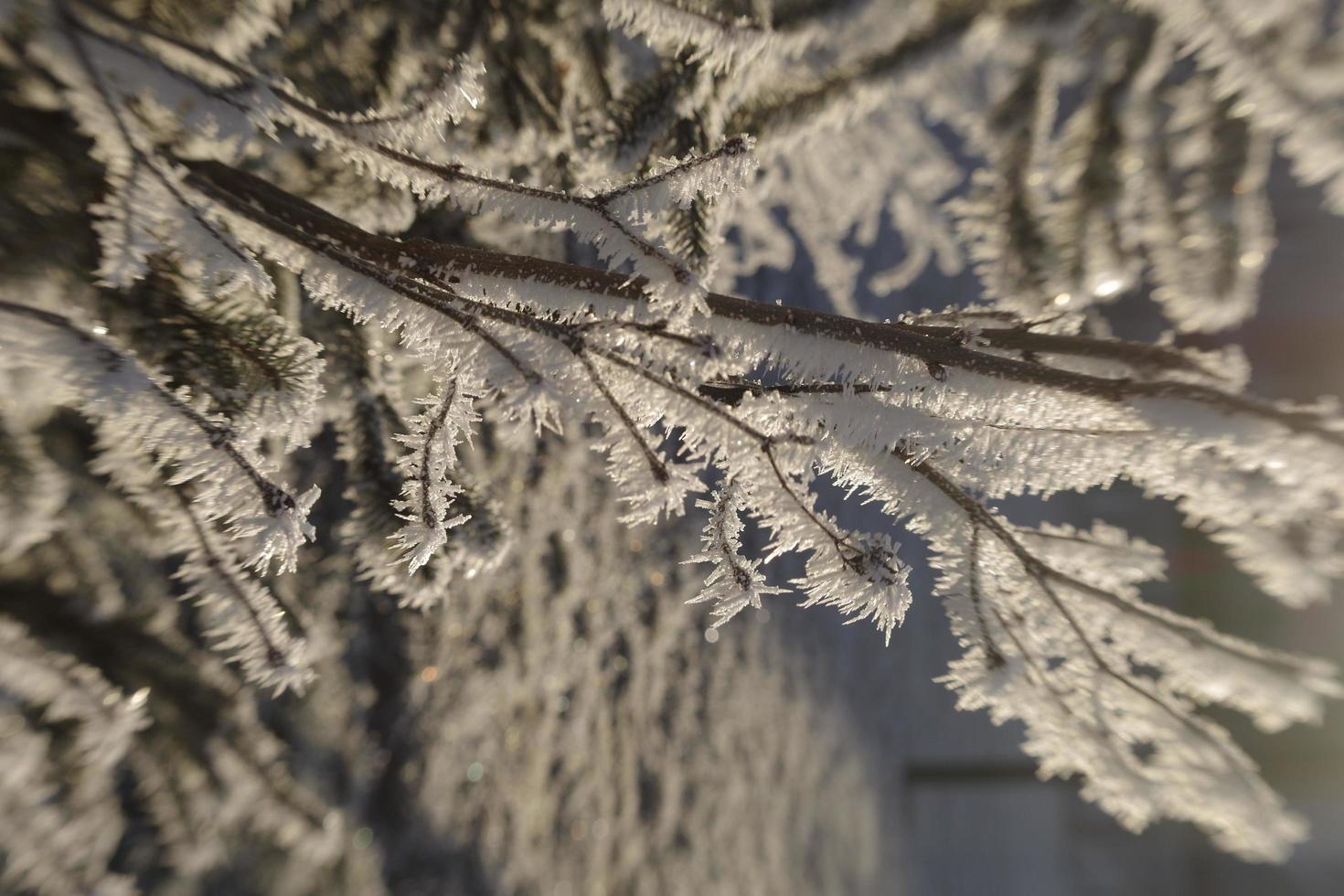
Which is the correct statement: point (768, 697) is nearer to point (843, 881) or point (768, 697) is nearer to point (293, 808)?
point (843, 881)

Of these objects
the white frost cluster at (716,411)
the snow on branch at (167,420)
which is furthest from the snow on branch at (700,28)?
the snow on branch at (167,420)

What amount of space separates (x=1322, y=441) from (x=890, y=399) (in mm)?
303

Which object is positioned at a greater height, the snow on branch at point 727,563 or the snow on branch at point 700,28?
the snow on branch at point 700,28

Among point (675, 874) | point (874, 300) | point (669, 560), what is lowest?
point (675, 874)

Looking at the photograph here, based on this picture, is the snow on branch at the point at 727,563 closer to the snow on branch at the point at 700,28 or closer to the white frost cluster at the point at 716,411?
the white frost cluster at the point at 716,411

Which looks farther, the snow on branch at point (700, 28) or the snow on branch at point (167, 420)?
the snow on branch at point (700, 28)

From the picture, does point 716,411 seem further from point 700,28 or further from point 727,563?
point 700,28

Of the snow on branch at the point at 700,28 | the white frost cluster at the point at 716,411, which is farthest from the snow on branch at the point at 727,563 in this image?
the snow on branch at the point at 700,28

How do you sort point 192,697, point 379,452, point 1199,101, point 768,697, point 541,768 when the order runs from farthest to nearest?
1. point 768,697
2. point 541,768
3. point 1199,101
4. point 192,697
5. point 379,452

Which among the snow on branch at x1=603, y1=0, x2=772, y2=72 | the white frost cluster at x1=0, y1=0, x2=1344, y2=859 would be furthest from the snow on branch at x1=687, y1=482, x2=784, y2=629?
the snow on branch at x1=603, y1=0, x2=772, y2=72

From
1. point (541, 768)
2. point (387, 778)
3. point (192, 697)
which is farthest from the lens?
point (541, 768)

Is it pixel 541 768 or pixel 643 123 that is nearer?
pixel 643 123

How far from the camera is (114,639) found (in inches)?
32.3

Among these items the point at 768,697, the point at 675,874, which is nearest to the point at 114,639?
the point at 675,874
